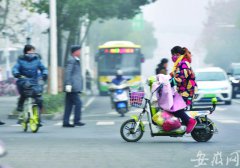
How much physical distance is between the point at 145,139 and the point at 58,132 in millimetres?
2764

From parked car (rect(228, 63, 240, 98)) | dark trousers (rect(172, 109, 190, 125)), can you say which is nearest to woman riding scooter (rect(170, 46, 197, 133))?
dark trousers (rect(172, 109, 190, 125))

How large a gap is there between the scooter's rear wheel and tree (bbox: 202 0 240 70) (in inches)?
3003

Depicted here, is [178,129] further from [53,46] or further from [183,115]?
[53,46]

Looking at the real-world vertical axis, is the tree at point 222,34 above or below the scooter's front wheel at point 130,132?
→ above

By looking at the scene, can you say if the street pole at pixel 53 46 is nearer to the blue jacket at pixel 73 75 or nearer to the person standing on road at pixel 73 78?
the person standing on road at pixel 73 78

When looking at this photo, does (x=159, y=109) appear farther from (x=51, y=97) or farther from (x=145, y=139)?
(x=51, y=97)

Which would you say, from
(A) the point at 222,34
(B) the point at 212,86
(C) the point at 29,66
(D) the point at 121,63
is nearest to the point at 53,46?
(B) the point at 212,86

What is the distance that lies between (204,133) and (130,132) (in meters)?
1.25

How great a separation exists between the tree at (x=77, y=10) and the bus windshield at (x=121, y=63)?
25.1 ft

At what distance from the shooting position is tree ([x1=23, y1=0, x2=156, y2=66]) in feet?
121

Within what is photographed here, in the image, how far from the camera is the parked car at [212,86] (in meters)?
32.5

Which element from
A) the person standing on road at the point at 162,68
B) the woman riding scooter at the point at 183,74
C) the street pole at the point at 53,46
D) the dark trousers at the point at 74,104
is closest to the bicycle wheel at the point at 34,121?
the dark trousers at the point at 74,104

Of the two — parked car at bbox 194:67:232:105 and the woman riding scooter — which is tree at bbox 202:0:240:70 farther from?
the woman riding scooter

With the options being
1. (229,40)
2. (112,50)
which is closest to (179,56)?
(112,50)
